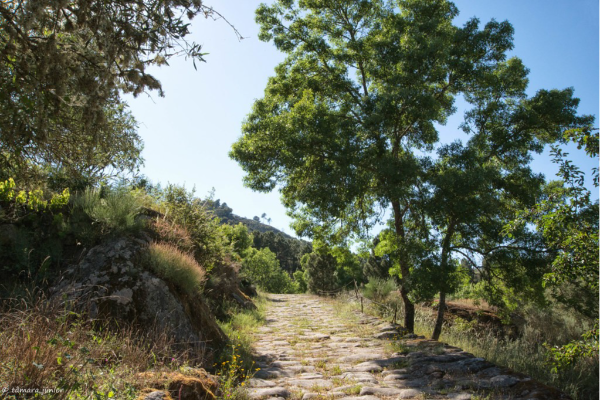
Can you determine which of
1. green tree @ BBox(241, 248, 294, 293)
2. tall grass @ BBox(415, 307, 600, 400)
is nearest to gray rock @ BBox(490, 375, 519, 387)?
tall grass @ BBox(415, 307, 600, 400)

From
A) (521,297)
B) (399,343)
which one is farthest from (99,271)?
(521,297)

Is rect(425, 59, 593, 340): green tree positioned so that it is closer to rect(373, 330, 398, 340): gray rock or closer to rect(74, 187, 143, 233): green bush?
rect(373, 330, 398, 340): gray rock

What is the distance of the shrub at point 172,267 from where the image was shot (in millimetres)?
5496

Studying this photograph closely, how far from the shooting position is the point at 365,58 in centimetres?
1011

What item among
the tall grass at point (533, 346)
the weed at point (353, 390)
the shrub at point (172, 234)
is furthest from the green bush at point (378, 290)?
the weed at point (353, 390)

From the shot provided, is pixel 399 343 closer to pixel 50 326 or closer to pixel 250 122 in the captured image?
pixel 50 326

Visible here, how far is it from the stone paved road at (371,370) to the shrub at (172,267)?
191cm

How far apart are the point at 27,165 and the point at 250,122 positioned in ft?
19.9

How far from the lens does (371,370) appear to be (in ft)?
18.7

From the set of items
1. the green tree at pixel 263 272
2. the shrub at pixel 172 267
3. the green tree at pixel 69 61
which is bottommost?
the green tree at pixel 263 272

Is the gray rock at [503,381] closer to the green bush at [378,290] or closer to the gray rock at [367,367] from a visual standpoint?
the gray rock at [367,367]

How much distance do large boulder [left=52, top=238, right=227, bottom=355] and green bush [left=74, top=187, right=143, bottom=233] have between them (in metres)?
0.36

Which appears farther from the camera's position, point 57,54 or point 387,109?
point 387,109

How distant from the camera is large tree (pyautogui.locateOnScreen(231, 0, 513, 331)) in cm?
823
